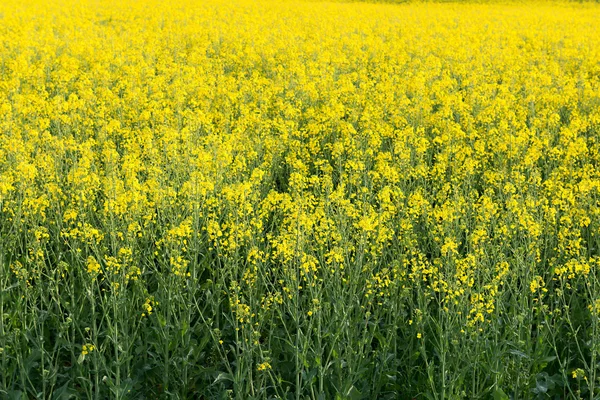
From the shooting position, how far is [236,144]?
663cm

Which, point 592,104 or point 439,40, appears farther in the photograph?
point 439,40

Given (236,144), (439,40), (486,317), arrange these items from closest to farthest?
(486,317) → (236,144) → (439,40)

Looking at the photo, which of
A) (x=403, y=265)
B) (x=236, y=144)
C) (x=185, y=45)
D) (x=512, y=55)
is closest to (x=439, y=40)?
(x=512, y=55)

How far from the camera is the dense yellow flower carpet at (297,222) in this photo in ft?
12.8

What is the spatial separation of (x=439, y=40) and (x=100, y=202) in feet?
30.9

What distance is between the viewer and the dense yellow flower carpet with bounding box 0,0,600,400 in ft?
12.8

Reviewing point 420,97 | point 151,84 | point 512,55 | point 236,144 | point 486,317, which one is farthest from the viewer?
point 512,55

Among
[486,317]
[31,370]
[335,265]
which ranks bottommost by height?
[31,370]

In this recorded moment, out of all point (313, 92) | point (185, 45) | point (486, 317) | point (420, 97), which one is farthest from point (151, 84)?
point (486, 317)

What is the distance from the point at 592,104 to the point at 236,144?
4.62 metres

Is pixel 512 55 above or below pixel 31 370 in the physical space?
above

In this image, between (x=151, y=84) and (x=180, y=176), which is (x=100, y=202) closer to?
(x=180, y=176)

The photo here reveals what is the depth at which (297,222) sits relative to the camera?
419cm

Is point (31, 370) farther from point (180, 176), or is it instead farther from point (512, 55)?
point (512, 55)
